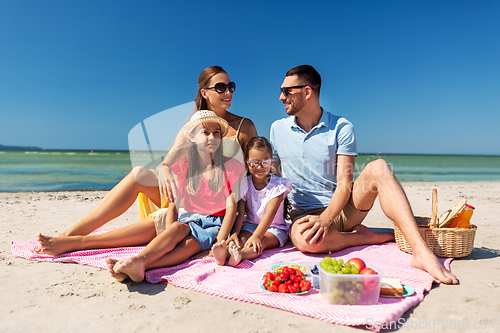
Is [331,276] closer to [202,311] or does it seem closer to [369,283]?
[369,283]

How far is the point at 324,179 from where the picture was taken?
3768 mm

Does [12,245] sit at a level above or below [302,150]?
below

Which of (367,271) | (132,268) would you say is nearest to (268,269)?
(367,271)

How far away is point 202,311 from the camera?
2252mm

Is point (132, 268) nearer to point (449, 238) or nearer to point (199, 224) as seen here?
point (199, 224)

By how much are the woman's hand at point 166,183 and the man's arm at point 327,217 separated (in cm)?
136

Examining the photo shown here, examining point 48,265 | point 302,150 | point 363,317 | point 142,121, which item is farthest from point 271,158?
point 48,265

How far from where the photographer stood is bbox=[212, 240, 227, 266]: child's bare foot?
9.75ft

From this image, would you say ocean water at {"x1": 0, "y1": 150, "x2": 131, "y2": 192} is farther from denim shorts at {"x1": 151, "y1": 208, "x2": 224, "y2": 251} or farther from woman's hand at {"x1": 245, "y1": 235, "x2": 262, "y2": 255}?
woman's hand at {"x1": 245, "y1": 235, "x2": 262, "y2": 255}

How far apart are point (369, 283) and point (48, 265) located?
2959 millimetres

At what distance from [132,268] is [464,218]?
3336mm

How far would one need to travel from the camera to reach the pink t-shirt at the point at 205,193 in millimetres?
3609

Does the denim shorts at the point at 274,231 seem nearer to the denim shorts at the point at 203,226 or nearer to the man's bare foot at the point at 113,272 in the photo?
the denim shorts at the point at 203,226

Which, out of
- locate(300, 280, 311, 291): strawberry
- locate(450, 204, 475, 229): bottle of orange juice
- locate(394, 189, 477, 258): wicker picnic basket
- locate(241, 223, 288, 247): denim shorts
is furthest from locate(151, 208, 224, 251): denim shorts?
locate(450, 204, 475, 229): bottle of orange juice
